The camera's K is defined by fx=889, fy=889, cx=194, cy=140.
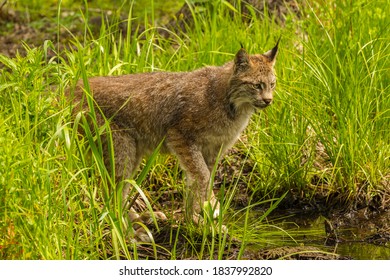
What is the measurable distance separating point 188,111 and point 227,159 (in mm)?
1137

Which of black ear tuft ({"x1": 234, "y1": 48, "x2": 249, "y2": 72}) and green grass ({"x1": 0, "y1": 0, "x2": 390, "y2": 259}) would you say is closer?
green grass ({"x1": 0, "y1": 0, "x2": 390, "y2": 259})

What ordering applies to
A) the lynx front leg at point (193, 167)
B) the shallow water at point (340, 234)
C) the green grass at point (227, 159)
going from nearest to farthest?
the green grass at point (227, 159), the shallow water at point (340, 234), the lynx front leg at point (193, 167)

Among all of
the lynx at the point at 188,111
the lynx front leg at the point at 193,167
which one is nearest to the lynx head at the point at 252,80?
the lynx at the point at 188,111

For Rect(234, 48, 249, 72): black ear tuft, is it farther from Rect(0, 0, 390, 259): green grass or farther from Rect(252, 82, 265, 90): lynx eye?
Rect(0, 0, 390, 259): green grass

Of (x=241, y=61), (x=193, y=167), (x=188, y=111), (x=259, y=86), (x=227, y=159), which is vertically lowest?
(x=227, y=159)

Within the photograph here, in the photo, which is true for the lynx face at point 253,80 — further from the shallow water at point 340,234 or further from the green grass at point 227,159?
the shallow water at point 340,234

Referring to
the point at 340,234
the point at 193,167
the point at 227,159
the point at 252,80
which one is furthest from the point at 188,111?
the point at 340,234

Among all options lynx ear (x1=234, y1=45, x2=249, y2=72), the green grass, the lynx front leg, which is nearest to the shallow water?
the green grass

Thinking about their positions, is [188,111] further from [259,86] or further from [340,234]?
[340,234]

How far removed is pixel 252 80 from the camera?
682cm

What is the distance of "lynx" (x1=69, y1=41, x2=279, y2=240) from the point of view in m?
6.82

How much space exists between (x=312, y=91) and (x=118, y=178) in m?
1.90

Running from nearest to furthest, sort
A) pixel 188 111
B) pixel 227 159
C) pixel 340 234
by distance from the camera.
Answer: pixel 340 234
pixel 188 111
pixel 227 159

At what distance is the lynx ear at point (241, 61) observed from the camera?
6.80 meters
